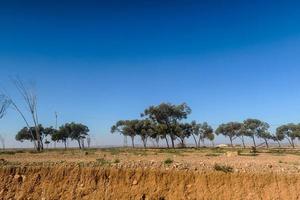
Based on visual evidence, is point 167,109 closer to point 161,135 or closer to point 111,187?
point 161,135

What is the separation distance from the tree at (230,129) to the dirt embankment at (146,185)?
93.0 m

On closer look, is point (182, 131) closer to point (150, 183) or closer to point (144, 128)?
point (144, 128)

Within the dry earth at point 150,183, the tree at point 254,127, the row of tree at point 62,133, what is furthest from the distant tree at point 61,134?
the dry earth at point 150,183

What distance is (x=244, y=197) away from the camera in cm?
1513

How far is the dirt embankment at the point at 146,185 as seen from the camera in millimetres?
15352

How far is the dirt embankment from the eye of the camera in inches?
604

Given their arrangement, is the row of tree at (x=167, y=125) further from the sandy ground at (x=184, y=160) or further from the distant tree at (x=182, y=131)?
the sandy ground at (x=184, y=160)

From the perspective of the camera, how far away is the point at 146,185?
51.6 feet

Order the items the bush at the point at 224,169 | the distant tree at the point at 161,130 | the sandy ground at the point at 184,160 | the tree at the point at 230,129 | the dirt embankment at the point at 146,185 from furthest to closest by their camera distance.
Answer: the tree at the point at 230,129 < the distant tree at the point at 161,130 < the sandy ground at the point at 184,160 < the bush at the point at 224,169 < the dirt embankment at the point at 146,185

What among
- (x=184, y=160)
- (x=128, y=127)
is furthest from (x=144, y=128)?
(x=184, y=160)

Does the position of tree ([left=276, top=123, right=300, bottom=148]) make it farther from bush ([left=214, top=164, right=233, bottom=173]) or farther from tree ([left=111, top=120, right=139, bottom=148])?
bush ([left=214, top=164, right=233, bottom=173])

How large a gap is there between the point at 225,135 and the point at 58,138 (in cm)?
5207

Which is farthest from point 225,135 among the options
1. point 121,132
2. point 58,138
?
point 58,138

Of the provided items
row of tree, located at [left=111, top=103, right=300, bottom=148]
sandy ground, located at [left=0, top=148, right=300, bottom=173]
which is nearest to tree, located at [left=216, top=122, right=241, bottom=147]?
row of tree, located at [left=111, top=103, right=300, bottom=148]
